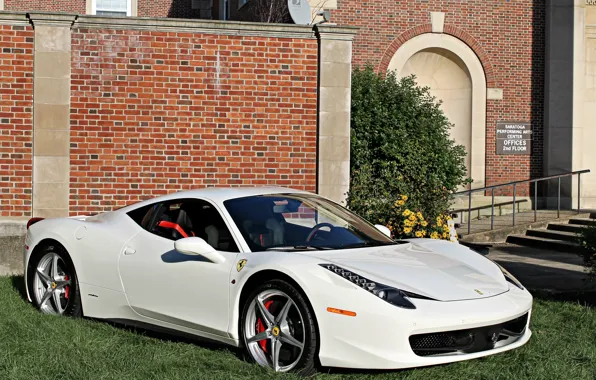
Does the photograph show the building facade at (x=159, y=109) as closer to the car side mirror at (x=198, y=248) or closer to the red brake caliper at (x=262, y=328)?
the car side mirror at (x=198, y=248)

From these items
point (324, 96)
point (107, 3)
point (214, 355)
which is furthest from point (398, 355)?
point (107, 3)

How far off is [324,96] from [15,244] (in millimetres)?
4563

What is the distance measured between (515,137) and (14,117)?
13.4 m

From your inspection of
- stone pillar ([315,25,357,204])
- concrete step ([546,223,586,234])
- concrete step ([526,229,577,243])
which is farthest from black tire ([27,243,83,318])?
concrete step ([546,223,586,234])

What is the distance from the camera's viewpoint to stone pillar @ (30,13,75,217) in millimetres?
10945

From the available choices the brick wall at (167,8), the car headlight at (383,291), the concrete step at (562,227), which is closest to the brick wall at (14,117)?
the car headlight at (383,291)

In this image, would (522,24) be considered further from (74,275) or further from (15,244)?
(74,275)

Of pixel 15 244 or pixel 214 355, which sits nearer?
pixel 214 355

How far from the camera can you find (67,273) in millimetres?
7250

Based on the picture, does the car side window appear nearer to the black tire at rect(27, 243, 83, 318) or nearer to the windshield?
the windshield

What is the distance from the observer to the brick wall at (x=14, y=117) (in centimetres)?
1094

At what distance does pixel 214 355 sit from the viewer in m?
5.79

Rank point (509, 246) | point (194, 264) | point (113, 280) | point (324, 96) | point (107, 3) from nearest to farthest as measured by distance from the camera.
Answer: point (194, 264) → point (113, 280) → point (324, 96) → point (509, 246) → point (107, 3)

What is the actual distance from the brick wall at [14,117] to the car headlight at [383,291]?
272 inches
